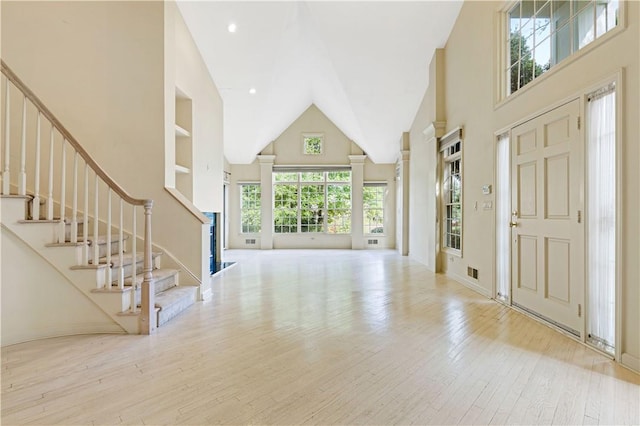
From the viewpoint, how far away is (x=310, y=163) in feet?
33.8

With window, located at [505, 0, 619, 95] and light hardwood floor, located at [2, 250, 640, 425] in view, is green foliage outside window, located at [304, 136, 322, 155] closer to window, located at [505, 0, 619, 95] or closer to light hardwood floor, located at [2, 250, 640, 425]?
window, located at [505, 0, 619, 95]

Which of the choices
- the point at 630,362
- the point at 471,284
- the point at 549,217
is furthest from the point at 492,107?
the point at 630,362

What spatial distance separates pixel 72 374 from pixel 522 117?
14.8 ft

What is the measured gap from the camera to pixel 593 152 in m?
2.64

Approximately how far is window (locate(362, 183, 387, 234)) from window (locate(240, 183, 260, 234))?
3333 millimetres

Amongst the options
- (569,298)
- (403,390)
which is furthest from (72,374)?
(569,298)

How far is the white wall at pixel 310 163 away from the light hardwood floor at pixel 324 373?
259 inches

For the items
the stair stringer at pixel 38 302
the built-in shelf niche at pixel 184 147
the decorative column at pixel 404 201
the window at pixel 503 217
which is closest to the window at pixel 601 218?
the window at pixel 503 217

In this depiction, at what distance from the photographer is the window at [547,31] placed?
2.67 m

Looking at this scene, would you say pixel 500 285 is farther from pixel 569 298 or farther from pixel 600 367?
pixel 600 367

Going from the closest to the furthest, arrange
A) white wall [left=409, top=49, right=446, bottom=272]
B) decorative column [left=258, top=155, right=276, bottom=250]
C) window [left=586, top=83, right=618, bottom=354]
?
window [left=586, top=83, right=618, bottom=354] < white wall [left=409, top=49, right=446, bottom=272] < decorative column [left=258, top=155, right=276, bottom=250]

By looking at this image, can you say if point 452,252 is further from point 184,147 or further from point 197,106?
point 197,106

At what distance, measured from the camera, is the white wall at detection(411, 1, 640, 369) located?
2.25 meters

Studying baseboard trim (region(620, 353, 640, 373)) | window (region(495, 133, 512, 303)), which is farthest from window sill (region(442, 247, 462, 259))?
baseboard trim (region(620, 353, 640, 373))
